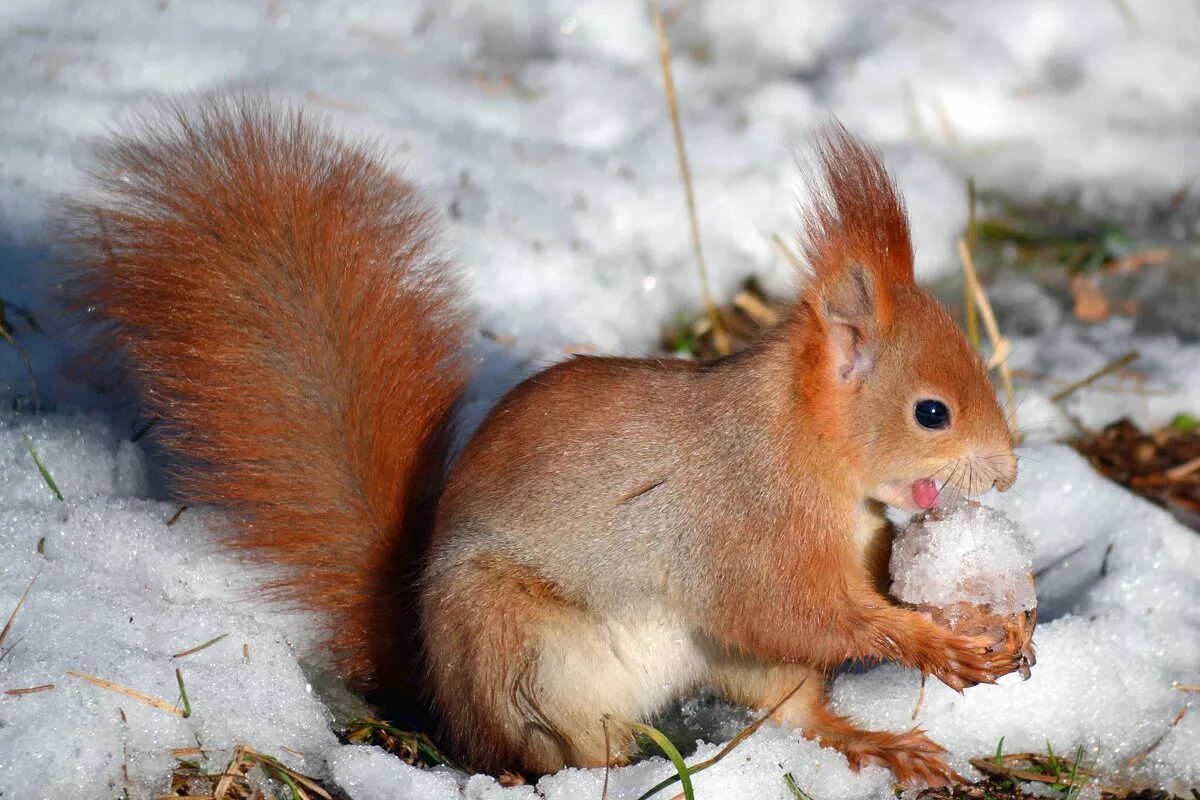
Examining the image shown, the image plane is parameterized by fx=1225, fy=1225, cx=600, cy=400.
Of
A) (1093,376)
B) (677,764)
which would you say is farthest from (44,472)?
(1093,376)

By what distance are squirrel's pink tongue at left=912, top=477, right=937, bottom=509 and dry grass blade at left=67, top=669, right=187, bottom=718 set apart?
1175 mm

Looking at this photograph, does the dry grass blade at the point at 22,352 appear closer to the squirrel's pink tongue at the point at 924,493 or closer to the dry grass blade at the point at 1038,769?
the squirrel's pink tongue at the point at 924,493

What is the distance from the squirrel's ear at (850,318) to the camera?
193cm

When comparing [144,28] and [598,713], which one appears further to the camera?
[144,28]

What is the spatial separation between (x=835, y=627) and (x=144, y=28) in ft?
9.31

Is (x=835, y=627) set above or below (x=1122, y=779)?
above

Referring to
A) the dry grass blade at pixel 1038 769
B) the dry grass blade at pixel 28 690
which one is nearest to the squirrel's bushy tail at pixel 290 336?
the dry grass blade at pixel 28 690

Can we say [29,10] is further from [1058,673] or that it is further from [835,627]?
[1058,673]

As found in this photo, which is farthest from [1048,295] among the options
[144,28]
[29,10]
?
[29,10]

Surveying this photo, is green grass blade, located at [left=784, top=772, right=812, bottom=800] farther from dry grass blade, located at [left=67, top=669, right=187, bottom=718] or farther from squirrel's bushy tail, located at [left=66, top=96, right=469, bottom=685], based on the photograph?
dry grass blade, located at [left=67, top=669, right=187, bottom=718]

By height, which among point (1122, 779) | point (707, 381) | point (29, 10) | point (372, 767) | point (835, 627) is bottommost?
point (1122, 779)

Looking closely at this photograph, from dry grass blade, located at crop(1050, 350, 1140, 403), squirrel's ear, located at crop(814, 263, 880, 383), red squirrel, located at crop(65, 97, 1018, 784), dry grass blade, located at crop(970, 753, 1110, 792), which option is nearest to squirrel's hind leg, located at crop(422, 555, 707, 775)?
red squirrel, located at crop(65, 97, 1018, 784)

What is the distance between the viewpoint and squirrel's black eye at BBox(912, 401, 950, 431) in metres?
1.88

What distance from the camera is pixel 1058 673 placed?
7.22 feet
